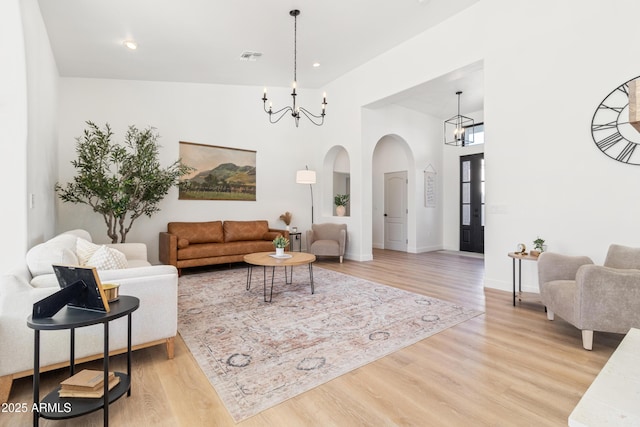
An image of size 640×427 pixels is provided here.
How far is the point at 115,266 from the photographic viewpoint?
2561 mm

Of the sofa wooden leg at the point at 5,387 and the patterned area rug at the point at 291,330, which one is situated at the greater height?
the sofa wooden leg at the point at 5,387

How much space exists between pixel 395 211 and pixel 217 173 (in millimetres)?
4670

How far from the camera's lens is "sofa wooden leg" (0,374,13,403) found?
1.78 m

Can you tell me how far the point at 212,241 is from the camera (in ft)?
19.5

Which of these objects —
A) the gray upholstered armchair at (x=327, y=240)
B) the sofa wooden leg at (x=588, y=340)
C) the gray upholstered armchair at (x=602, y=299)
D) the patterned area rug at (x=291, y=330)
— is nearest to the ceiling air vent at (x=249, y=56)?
the gray upholstered armchair at (x=327, y=240)

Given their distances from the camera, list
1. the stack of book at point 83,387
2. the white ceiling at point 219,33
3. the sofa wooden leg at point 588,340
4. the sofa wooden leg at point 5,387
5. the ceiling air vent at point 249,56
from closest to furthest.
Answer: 1. the stack of book at point 83,387
2. the sofa wooden leg at point 5,387
3. the sofa wooden leg at point 588,340
4. the white ceiling at point 219,33
5. the ceiling air vent at point 249,56

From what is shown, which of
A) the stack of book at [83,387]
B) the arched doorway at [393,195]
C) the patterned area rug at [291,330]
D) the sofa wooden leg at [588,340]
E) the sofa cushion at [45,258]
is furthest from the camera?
the arched doorway at [393,195]

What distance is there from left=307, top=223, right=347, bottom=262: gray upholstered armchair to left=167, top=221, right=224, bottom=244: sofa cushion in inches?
71.2

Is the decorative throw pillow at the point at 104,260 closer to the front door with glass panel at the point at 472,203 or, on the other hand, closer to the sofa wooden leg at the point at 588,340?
the sofa wooden leg at the point at 588,340

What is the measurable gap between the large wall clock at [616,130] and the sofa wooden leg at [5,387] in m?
5.34

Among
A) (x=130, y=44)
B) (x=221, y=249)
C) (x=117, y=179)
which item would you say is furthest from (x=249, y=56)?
(x=221, y=249)

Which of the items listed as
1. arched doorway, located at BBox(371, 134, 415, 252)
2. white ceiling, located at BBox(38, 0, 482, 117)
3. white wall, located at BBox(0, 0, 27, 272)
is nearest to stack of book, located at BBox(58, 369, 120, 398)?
white wall, located at BBox(0, 0, 27, 272)

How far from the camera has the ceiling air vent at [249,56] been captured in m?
5.07

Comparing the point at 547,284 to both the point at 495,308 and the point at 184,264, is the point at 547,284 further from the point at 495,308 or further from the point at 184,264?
the point at 184,264
